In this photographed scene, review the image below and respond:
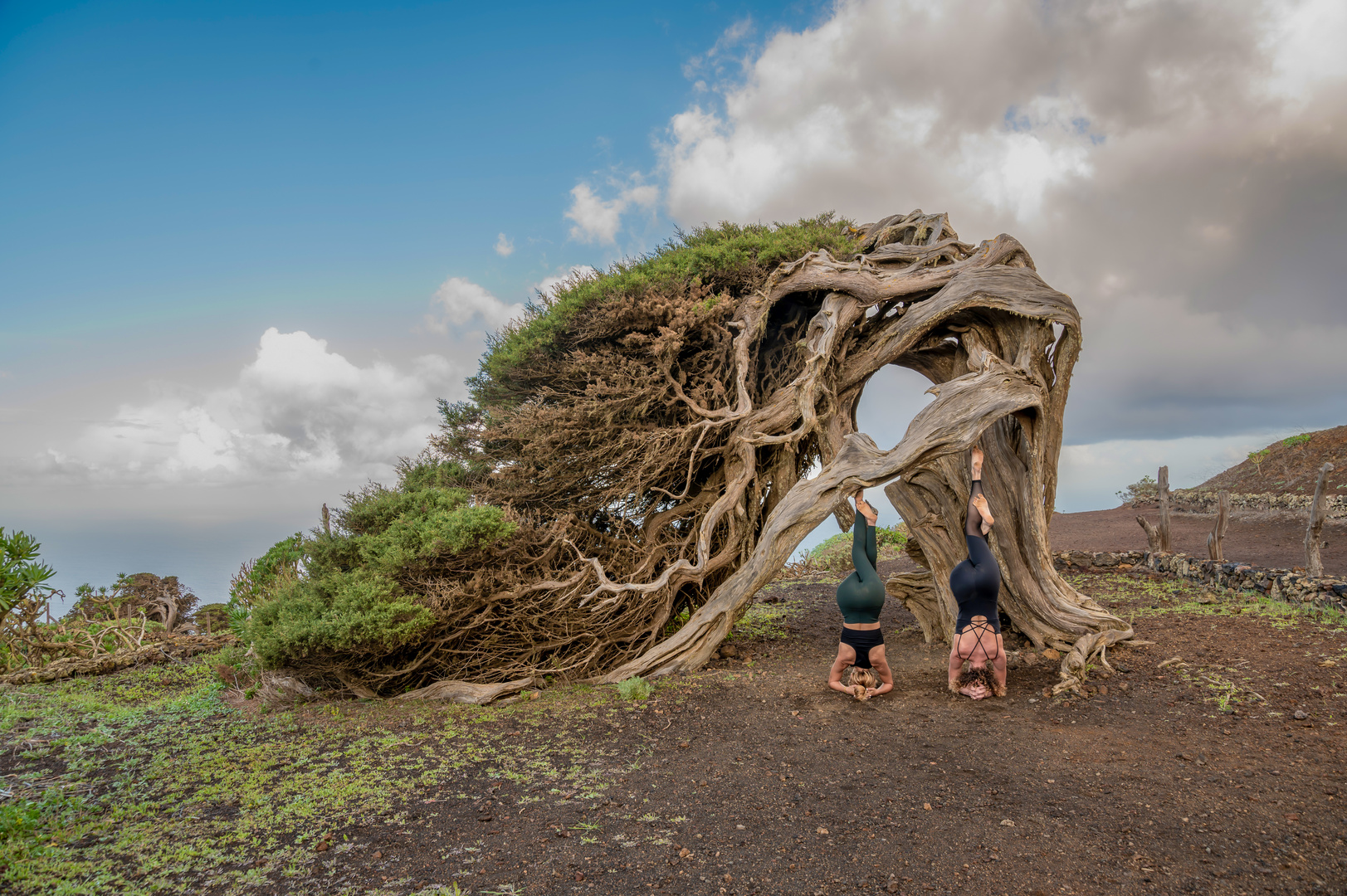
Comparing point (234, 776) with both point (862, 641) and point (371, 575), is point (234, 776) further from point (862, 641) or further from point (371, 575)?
point (862, 641)

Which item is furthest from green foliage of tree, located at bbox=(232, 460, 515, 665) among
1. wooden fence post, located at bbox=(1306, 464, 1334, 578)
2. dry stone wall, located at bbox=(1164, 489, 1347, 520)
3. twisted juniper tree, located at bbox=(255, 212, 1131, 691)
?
dry stone wall, located at bbox=(1164, 489, 1347, 520)

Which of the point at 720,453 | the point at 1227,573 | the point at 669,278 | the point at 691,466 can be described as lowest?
the point at 1227,573

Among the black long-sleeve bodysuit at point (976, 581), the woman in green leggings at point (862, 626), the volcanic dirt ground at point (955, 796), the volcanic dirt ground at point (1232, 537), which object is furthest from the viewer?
the volcanic dirt ground at point (1232, 537)

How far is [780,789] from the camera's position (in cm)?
489

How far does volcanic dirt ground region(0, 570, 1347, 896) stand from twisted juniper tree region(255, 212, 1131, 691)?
814 mm

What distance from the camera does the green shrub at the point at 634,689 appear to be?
7.32 metres

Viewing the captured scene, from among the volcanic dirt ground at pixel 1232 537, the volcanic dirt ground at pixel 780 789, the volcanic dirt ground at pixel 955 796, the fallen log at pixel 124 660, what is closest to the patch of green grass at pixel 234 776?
the volcanic dirt ground at pixel 780 789

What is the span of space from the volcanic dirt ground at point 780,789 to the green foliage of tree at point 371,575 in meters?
0.81

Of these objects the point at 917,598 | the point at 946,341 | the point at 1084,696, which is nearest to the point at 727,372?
the point at 946,341

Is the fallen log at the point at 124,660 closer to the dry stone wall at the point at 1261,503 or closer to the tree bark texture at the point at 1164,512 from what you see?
the tree bark texture at the point at 1164,512

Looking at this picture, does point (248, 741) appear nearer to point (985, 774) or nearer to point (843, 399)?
point (985, 774)

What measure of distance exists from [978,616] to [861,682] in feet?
4.33

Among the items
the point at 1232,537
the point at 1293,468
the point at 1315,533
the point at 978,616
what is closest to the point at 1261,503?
the point at 1232,537

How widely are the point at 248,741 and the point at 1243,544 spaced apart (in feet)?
73.1
